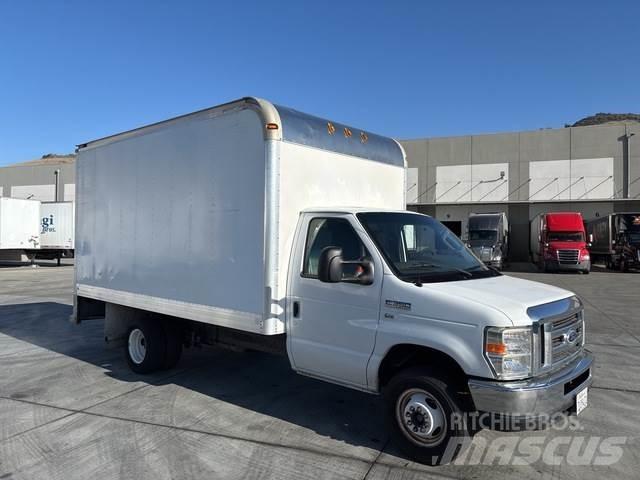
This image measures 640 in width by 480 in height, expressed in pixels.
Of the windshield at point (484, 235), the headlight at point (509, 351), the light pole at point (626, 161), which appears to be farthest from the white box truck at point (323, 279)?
the light pole at point (626, 161)

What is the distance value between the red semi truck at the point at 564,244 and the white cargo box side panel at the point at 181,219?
2431cm

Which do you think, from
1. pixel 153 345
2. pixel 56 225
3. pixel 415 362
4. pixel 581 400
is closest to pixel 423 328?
pixel 415 362

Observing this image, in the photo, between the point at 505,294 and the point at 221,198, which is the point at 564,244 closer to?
the point at 505,294

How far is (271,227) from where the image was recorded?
16.0 feet

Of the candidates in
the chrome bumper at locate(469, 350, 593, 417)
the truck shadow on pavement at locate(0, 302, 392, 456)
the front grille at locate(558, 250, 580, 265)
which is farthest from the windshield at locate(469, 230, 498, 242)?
the chrome bumper at locate(469, 350, 593, 417)

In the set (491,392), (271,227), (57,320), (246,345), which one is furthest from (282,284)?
(57,320)

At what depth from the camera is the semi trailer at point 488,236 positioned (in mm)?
28156

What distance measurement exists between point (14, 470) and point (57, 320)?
25.5 ft

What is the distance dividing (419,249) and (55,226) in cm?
2886

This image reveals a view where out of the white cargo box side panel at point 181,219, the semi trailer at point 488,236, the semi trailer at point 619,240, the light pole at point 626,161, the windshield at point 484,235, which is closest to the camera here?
the white cargo box side panel at point 181,219

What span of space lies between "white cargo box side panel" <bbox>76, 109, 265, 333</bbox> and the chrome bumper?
2.19 metres

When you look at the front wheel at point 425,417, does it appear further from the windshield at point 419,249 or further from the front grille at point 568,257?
the front grille at point 568,257

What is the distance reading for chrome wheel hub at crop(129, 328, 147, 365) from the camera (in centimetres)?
679

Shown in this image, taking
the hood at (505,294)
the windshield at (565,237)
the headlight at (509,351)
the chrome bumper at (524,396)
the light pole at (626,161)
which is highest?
the light pole at (626,161)
